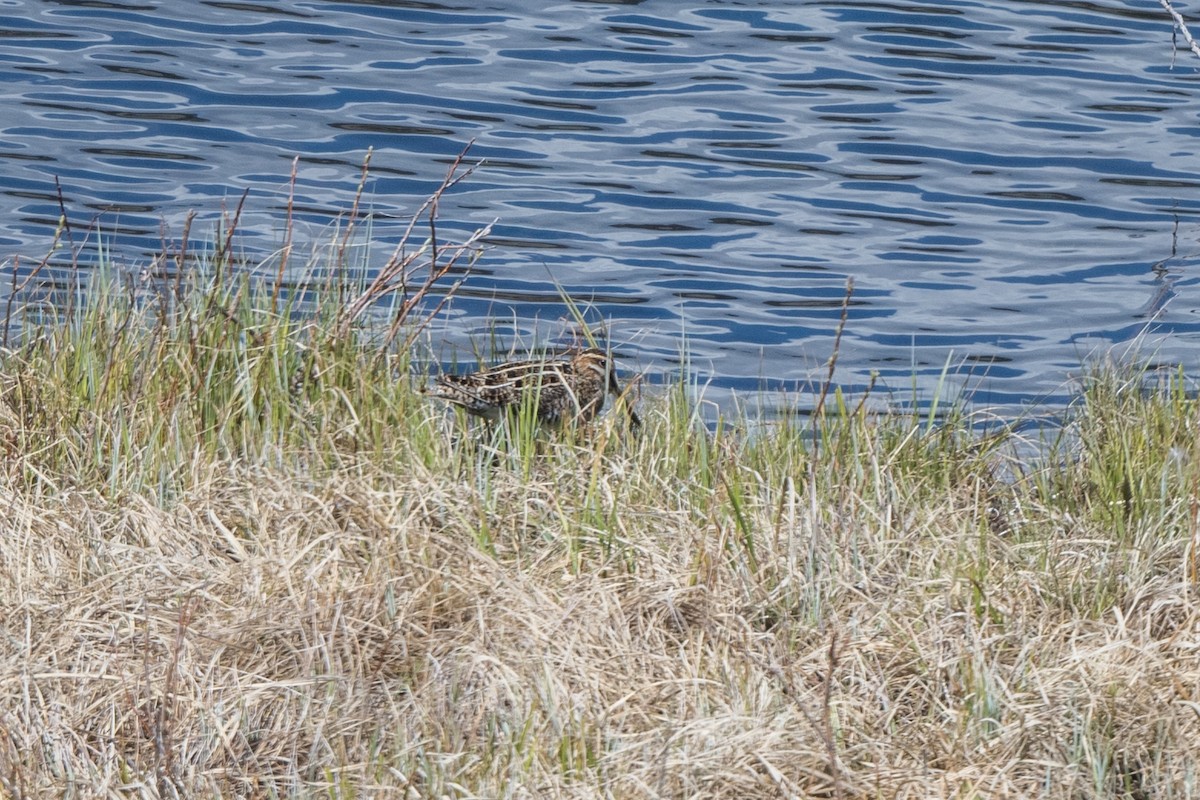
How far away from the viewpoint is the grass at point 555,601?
12.5ft

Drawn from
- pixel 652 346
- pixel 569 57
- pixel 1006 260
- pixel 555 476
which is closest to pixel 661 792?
pixel 555 476

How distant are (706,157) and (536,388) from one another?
6174 mm

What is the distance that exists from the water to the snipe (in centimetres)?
167

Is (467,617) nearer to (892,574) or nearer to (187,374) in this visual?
(892,574)

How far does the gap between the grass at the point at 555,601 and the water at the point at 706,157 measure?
9.15ft

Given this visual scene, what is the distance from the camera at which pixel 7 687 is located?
3.98 metres

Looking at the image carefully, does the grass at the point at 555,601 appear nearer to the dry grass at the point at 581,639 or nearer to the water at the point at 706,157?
the dry grass at the point at 581,639

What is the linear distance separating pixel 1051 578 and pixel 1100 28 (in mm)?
10751

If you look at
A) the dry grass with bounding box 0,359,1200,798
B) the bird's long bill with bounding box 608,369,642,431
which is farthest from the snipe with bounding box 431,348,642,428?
the dry grass with bounding box 0,359,1200,798

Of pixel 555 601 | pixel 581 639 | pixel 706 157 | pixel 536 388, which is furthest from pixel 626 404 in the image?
pixel 706 157

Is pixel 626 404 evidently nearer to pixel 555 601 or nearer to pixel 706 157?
pixel 555 601

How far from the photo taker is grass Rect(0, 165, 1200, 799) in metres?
3.81

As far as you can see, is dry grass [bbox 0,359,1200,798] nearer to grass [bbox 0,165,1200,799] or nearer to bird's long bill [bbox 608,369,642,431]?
grass [bbox 0,165,1200,799]

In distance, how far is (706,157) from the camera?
1190cm
